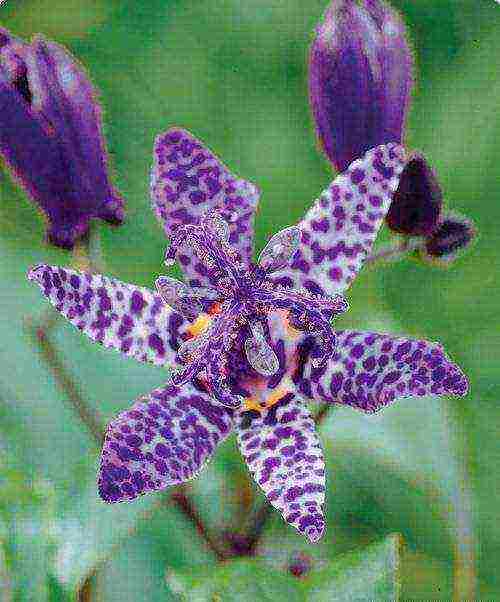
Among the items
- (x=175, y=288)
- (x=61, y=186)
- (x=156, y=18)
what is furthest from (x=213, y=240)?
(x=156, y=18)

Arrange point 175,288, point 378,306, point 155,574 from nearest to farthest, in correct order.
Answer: point 175,288 → point 155,574 → point 378,306

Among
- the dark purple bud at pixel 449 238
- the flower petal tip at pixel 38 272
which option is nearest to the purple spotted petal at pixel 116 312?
the flower petal tip at pixel 38 272

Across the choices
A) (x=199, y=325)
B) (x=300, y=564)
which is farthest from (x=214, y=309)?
(x=300, y=564)

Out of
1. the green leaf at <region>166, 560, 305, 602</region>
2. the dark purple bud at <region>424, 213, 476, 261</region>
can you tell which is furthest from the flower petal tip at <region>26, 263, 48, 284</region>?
the dark purple bud at <region>424, 213, 476, 261</region>

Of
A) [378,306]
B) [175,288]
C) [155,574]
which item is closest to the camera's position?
[175,288]

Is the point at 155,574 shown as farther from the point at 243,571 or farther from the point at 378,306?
the point at 378,306

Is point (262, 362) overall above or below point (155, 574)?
above
